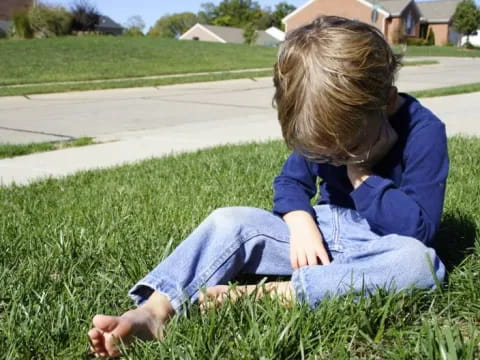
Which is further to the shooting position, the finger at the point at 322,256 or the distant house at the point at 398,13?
the distant house at the point at 398,13

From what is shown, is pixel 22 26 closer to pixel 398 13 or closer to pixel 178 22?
pixel 398 13

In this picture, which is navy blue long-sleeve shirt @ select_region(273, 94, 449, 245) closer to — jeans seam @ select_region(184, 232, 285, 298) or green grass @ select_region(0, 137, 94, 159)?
jeans seam @ select_region(184, 232, 285, 298)

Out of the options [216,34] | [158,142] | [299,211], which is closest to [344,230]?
[299,211]

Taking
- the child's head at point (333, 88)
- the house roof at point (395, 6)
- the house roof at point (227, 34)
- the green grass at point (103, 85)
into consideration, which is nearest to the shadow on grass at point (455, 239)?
the child's head at point (333, 88)

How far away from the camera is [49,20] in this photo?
34.2m

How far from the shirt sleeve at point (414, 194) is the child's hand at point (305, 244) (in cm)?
18

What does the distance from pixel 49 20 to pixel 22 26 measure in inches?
86.4

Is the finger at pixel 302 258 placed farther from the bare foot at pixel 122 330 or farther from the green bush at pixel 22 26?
the green bush at pixel 22 26

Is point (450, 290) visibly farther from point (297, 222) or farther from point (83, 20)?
point (83, 20)

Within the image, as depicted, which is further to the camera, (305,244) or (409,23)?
(409,23)

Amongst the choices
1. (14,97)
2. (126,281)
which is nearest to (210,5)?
(14,97)

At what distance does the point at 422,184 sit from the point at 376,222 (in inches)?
7.6

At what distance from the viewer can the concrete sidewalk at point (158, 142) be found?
4961mm

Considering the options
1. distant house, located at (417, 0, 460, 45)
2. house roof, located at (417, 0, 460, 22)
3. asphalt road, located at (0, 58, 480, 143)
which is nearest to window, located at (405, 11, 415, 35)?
distant house, located at (417, 0, 460, 45)
